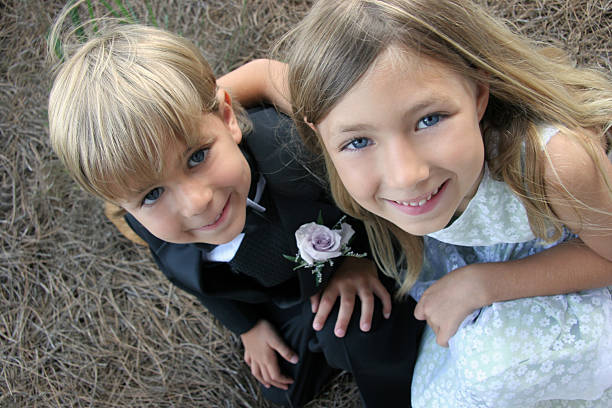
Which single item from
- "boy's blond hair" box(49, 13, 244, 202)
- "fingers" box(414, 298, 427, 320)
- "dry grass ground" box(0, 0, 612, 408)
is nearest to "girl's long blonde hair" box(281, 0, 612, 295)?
"boy's blond hair" box(49, 13, 244, 202)

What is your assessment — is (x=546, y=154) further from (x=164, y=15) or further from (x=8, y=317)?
(x=8, y=317)

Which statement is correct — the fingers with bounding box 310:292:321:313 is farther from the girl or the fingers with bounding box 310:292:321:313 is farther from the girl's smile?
the girl's smile

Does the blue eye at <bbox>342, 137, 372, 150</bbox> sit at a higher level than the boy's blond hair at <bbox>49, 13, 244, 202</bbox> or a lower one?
higher

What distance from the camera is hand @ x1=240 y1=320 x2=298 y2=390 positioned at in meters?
1.70

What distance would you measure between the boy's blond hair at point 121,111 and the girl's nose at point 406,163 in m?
0.43

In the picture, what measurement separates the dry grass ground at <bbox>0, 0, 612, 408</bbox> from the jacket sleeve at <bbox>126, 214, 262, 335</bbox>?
280 mm

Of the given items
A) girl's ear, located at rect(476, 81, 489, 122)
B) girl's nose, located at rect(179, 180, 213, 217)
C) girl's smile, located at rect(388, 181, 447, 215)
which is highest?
girl's ear, located at rect(476, 81, 489, 122)

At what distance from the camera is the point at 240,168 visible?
121 centimetres

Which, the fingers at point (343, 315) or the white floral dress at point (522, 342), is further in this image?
the fingers at point (343, 315)

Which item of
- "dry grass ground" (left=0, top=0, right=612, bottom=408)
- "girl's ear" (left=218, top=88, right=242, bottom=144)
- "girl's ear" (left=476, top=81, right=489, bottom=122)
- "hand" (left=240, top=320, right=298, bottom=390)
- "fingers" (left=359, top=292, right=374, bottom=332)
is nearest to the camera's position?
"girl's ear" (left=476, top=81, right=489, bottom=122)

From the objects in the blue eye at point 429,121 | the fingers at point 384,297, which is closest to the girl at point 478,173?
the blue eye at point 429,121

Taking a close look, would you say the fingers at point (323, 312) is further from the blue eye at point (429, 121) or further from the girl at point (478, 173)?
the blue eye at point (429, 121)

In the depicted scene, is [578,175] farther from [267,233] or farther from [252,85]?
[252,85]

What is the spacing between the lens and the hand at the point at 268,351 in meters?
1.70
